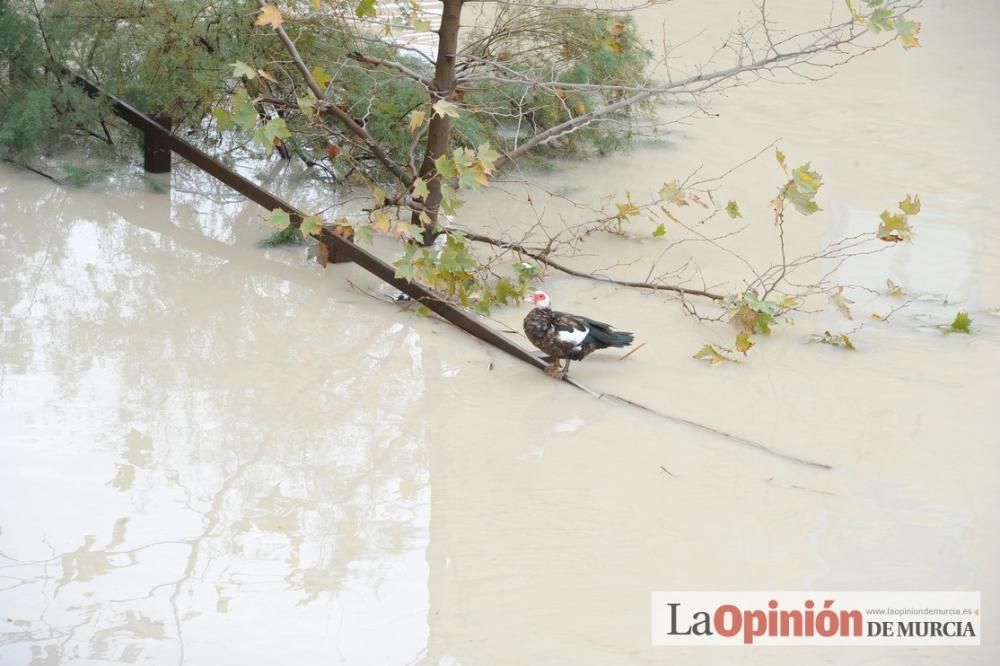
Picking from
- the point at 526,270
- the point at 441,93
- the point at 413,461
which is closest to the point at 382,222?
the point at 526,270

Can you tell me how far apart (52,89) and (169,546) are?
3344 mm

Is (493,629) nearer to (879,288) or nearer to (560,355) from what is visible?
(560,355)

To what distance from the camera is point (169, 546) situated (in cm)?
277

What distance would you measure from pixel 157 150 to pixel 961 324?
3.67 metres

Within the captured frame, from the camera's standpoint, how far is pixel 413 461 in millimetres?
3248

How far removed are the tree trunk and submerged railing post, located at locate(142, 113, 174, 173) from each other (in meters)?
1.42

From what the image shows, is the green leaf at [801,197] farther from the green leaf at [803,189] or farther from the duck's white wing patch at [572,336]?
the duck's white wing patch at [572,336]

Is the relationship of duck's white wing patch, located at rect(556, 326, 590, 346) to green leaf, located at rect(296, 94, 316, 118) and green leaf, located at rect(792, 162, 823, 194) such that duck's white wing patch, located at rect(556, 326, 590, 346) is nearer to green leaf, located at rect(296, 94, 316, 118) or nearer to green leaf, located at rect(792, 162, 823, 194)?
green leaf, located at rect(792, 162, 823, 194)

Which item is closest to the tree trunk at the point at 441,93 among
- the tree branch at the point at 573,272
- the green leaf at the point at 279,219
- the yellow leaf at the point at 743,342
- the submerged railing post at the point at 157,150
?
the tree branch at the point at 573,272

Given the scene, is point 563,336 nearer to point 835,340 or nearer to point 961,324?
point 835,340

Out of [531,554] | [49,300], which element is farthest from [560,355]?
[49,300]

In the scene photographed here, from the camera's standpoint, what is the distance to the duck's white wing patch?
12.0 ft

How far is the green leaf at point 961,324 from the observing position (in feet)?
13.8

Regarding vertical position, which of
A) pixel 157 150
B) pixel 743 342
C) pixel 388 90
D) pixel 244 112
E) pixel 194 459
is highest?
pixel 388 90
